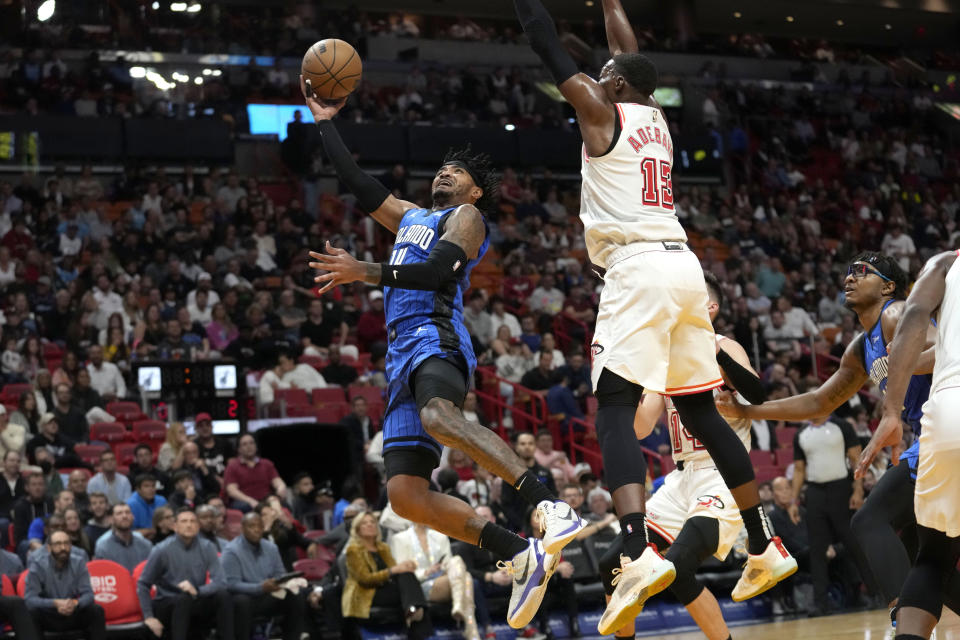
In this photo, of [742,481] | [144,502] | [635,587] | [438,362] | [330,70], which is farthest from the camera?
[144,502]

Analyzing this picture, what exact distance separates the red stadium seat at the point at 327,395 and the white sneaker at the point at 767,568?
9471 mm

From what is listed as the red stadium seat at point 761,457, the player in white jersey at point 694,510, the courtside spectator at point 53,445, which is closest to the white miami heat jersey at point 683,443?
the player in white jersey at point 694,510

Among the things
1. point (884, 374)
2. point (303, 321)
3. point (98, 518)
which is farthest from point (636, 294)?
point (303, 321)

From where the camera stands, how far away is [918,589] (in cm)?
450

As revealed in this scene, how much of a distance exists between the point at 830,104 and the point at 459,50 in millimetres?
9198

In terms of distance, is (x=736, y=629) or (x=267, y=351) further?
(x=267, y=351)

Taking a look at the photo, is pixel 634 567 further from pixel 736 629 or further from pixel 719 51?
pixel 719 51

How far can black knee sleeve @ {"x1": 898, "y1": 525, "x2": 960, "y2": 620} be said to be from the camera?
4477 millimetres

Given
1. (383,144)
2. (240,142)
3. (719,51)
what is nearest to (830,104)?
(719,51)

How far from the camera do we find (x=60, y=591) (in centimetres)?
1016

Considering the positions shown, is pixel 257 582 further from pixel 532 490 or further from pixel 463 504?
pixel 532 490

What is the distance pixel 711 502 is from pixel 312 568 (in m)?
6.21

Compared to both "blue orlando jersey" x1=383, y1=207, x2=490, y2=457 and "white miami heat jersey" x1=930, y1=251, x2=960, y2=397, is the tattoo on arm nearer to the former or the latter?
"blue orlando jersey" x1=383, y1=207, x2=490, y2=457

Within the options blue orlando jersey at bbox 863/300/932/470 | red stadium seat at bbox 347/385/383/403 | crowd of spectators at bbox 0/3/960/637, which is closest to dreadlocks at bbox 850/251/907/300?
blue orlando jersey at bbox 863/300/932/470
